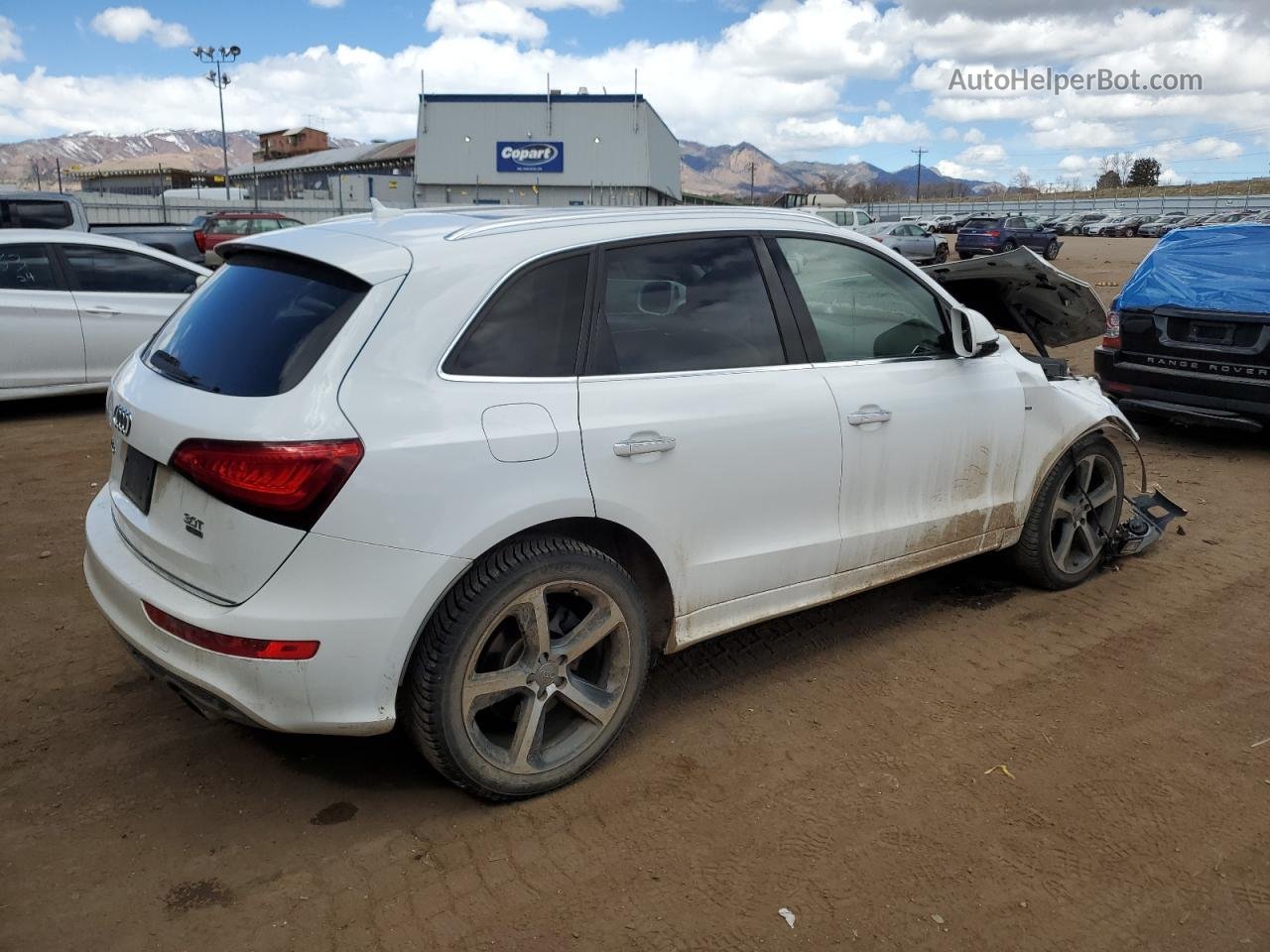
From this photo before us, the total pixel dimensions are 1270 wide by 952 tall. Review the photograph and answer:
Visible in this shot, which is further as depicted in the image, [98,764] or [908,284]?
[908,284]

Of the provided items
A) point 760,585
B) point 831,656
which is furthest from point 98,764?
point 831,656

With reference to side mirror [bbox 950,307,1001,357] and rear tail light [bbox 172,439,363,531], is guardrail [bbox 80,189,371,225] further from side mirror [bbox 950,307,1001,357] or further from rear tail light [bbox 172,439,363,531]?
rear tail light [bbox 172,439,363,531]

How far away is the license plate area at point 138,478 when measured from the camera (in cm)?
292

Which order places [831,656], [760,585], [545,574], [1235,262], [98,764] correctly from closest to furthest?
[545,574] → [98,764] → [760,585] → [831,656] → [1235,262]

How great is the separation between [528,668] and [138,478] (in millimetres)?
1306

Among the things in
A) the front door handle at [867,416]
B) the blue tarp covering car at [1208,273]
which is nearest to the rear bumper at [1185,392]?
the blue tarp covering car at [1208,273]

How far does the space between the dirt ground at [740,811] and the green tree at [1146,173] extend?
116420 millimetres

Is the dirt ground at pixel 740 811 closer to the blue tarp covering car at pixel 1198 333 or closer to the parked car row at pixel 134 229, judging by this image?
the blue tarp covering car at pixel 1198 333

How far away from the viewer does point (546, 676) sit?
9.89 ft

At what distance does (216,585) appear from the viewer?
2.69m

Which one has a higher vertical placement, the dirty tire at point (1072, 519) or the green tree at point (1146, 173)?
the green tree at point (1146, 173)

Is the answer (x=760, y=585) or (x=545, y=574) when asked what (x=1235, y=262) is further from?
(x=545, y=574)

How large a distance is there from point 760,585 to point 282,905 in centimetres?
180

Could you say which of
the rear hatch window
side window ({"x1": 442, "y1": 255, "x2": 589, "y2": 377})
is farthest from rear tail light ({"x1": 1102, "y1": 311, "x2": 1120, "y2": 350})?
the rear hatch window
